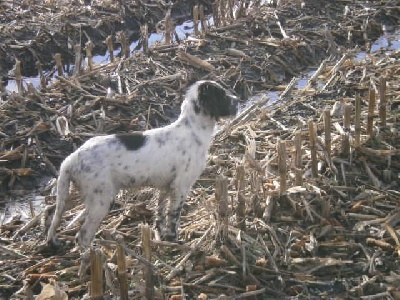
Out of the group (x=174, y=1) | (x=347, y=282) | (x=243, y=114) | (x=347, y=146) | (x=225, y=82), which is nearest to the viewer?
(x=347, y=282)

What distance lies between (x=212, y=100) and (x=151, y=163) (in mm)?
966

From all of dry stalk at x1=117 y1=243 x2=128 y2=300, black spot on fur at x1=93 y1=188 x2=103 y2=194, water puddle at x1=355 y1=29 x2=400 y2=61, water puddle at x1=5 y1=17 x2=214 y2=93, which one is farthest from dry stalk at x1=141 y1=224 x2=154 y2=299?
water puddle at x1=355 y1=29 x2=400 y2=61

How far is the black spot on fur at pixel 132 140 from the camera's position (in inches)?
247

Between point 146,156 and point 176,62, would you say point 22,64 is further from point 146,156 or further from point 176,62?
point 146,156

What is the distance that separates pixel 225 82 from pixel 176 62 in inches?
48.8

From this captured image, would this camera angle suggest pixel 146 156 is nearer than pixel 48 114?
Yes

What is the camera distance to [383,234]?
6.38 m

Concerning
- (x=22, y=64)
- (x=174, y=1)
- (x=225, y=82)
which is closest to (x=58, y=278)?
(x=225, y=82)

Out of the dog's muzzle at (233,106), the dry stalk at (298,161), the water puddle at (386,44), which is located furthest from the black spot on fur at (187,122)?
the water puddle at (386,44)

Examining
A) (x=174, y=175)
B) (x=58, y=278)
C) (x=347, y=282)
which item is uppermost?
(x=174, y=175)


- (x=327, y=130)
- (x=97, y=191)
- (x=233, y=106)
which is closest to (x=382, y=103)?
(x=327, y=130)

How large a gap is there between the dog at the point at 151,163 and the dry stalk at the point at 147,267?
1.03 meters

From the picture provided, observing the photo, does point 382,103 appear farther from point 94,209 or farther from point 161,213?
point 94,209

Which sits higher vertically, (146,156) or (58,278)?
(146,156)
